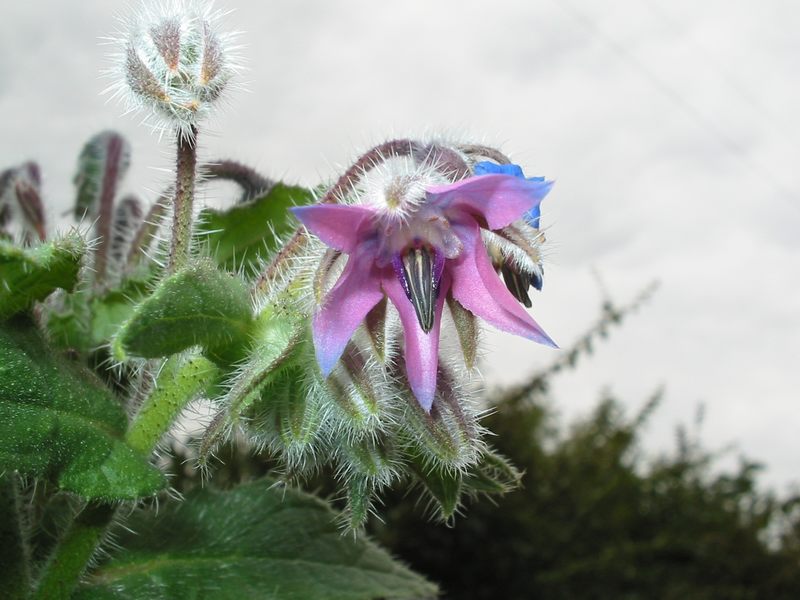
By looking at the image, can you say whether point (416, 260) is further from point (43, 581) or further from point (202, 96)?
point (43, 581)

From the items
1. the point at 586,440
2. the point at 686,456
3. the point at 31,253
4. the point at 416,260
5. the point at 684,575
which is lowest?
the point at 31,253

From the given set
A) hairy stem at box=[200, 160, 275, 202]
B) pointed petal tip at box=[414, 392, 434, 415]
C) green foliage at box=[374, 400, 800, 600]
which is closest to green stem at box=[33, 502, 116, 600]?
pointed petal tip at box=[414, 392, 434, 415]

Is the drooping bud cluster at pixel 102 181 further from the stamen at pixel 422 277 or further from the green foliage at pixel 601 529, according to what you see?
the green foliage at pixel 601 529

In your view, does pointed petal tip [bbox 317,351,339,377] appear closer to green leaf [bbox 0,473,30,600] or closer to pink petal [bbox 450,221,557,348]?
pink petal [bbox 450,221,557,348]

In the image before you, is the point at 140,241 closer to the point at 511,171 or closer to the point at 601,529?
the point at 511,171

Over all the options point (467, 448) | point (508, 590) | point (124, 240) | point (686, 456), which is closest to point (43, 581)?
point (467, 448)

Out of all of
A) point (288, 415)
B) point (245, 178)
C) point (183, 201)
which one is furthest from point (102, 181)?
point (288, 415)
